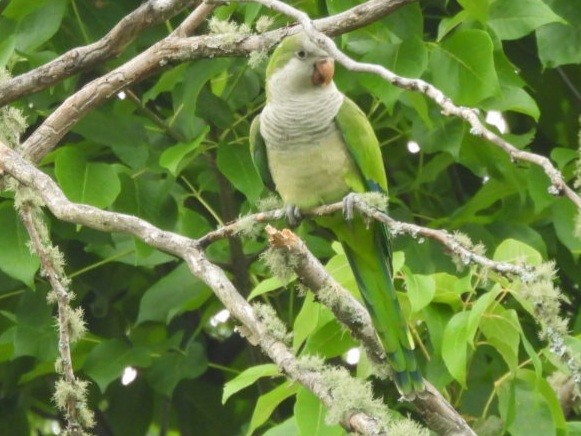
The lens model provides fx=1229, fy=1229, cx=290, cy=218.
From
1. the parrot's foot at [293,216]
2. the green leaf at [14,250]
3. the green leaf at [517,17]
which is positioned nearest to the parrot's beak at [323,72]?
the parrot's foot at [293,216]

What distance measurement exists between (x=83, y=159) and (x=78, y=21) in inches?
23.9

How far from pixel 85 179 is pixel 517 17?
1.36m

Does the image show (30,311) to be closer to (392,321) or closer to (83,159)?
(83,159)

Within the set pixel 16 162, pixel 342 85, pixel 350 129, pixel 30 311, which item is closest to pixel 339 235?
pixel 350 129

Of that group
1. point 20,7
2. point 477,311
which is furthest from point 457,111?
point 20,7

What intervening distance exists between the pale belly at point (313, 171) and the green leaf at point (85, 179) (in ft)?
1.58

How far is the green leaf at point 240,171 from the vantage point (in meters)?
3.70

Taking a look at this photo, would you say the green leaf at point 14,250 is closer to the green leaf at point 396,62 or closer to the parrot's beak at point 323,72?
the parrot's beak at point 323,72

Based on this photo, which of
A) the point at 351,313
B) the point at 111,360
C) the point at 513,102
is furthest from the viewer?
the point at 111,360

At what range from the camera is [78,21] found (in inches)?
156

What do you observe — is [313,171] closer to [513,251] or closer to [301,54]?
[301,54]

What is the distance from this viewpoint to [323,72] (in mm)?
3447

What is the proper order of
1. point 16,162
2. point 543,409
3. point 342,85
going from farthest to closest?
point 342,85, point 543,409, point 16,162

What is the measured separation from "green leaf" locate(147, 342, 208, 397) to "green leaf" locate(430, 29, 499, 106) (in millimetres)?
1367
